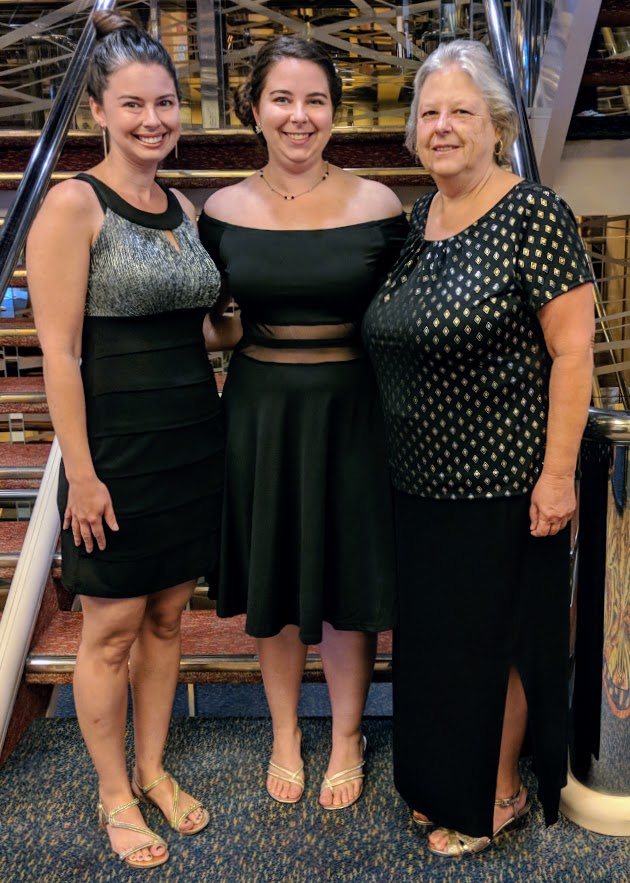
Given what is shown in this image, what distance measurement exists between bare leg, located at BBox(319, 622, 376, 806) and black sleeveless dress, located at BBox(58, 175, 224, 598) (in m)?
0.40

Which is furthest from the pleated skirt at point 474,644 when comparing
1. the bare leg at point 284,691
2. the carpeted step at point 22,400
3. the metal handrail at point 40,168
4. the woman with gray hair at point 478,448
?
the carpeted step at point 22,400

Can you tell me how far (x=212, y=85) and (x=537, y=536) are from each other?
3528mm

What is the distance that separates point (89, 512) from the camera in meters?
1.59

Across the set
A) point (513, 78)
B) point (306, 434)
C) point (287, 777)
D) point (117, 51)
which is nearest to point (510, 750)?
point (287, 777)

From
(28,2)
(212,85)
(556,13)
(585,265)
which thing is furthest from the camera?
(28,2)

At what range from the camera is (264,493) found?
5.83ft

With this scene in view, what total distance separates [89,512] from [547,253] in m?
0.93

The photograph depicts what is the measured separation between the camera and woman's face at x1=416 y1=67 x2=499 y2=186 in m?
1.51

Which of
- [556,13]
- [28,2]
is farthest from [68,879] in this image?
[28,2]

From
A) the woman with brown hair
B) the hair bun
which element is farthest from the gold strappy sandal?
the hair bun

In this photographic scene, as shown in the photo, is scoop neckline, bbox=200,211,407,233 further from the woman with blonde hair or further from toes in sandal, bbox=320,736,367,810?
toes in sandal, bbox=320,736,367,810

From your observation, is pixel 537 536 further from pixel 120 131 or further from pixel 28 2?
pixel 28 2

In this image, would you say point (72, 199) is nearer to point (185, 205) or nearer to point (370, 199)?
point (185, 205)

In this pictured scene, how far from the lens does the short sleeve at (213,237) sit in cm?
179
